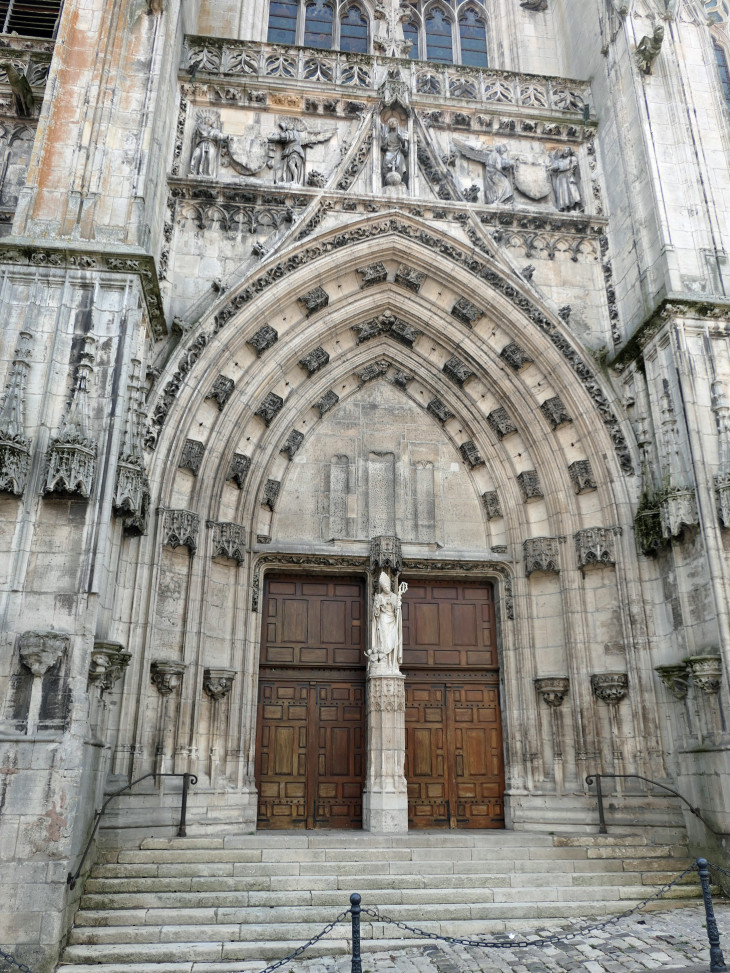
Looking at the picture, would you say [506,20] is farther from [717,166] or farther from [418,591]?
[418,591]

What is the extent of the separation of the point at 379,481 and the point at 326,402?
4.77ft

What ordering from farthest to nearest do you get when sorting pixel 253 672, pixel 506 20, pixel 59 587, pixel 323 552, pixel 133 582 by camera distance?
pixel 506 20 < pixel 323 552 < pixel 253 672 < pixel 133 582 < pixel 59 587

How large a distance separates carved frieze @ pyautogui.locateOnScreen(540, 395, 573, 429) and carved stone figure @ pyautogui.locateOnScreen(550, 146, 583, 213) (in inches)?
124

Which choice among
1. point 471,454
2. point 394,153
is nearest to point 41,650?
point 471,454

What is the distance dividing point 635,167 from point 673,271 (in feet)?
7.08

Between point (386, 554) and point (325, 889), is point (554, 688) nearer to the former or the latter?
point (386, 554)

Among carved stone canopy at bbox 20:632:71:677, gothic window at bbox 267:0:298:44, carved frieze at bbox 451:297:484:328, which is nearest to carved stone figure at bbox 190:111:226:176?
gothic window at bbox 267:0:298:44

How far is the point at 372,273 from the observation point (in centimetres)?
1175

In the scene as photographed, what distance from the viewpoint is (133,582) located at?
9.23 m

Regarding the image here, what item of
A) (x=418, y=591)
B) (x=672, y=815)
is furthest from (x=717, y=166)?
(x=672, y=815)

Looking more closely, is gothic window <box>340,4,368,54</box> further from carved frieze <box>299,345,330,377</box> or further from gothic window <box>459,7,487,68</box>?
carved frieze <box>299,345,330,377</box>

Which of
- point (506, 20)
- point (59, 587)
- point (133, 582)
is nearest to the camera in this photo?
point (59, 587)

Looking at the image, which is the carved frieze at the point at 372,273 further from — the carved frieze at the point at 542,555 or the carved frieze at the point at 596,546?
the carved frieze at the point at 596,546

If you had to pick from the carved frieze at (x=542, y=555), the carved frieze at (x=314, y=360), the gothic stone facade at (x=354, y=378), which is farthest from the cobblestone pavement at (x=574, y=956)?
the carved frieze at (x=314, y=360)
